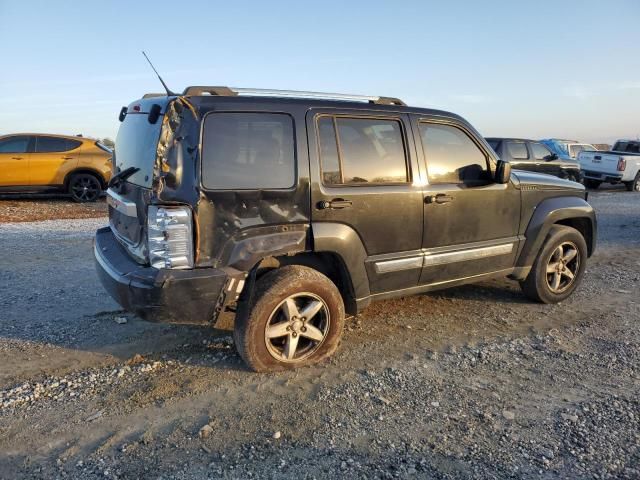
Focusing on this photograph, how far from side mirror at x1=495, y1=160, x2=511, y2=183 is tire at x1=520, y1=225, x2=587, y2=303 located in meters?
0.97

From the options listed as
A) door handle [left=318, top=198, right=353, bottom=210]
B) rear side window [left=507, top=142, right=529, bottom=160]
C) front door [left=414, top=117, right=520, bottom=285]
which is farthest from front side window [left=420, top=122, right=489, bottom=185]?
rear side window [left=507, top=142, right=529, bottom=160]

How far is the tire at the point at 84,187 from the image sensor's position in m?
11.7

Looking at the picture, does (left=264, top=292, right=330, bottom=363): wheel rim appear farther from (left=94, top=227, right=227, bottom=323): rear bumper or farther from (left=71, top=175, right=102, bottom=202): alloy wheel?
(left=71, top=175, right=102, bottom=202): alloy wheel

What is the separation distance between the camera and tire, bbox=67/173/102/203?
11688 mm

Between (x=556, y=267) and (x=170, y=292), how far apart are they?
3879mm

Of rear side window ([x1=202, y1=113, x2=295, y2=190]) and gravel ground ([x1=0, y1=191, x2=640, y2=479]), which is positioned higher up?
rear side window ([x1=202, y1=113, x2=295, y2=190])

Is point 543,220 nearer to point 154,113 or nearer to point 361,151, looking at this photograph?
point 361,151

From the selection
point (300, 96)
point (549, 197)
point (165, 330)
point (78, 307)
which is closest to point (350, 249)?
point (300, 96)

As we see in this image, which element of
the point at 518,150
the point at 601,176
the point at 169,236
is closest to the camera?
the point at 169,236

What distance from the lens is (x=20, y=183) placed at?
1118 cm

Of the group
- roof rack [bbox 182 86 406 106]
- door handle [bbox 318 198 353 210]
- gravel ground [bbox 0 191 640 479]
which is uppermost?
roof rack [bbox 182 86 406 106]

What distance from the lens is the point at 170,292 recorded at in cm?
307

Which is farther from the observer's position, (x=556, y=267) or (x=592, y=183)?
(x=592, y=183)

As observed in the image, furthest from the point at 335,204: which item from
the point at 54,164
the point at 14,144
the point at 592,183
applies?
the point at 592,183
